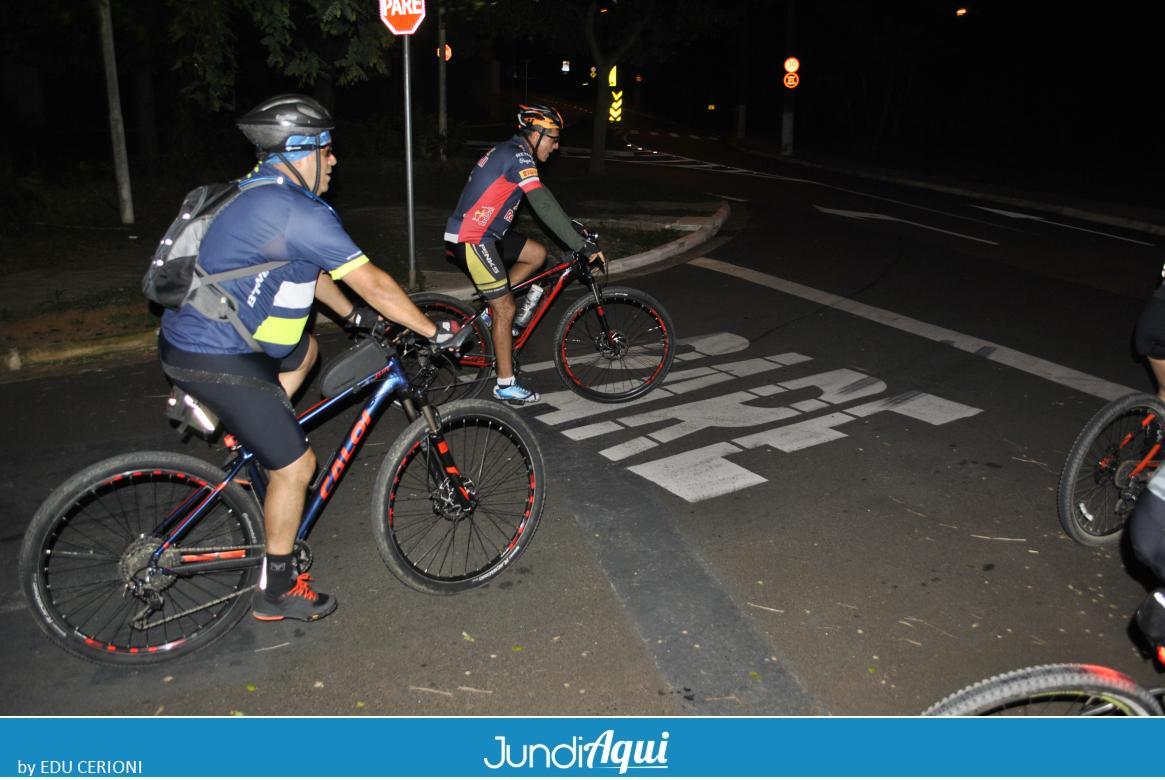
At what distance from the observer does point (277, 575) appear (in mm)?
3955

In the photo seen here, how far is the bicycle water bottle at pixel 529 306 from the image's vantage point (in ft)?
22.8

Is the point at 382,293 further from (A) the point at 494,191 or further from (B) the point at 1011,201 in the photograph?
(B) the point at 1011,201

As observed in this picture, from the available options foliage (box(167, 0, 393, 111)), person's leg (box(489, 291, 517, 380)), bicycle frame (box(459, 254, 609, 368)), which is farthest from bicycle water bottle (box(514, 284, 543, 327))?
foliage (box(167, 0, 393, 111))

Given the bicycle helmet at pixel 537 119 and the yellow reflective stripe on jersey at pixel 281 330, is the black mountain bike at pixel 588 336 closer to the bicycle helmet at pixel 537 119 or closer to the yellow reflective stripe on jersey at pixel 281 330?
the bicycle helmet at pixel 537 119

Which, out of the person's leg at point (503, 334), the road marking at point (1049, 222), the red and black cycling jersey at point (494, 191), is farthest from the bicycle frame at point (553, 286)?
the road marking at point (1049, 222)

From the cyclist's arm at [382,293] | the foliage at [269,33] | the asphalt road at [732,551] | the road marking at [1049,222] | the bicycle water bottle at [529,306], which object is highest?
the foliage at [269,33]

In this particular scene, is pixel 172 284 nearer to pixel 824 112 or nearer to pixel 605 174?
pixel 605 174

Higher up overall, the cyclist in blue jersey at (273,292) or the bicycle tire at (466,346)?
the cyclist in blue jersey at (273,292)

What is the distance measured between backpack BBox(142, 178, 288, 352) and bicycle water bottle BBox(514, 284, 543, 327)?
11.4 feet

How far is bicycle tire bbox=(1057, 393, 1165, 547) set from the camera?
4.87 metres

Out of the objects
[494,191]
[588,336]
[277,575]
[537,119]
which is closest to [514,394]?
[588,336]

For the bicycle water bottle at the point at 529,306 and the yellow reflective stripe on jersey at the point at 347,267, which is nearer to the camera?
the yellow reflective stripe on jersey at the point at 347,267

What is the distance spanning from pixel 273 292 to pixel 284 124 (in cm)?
67

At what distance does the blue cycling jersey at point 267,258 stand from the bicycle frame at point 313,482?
478mm
